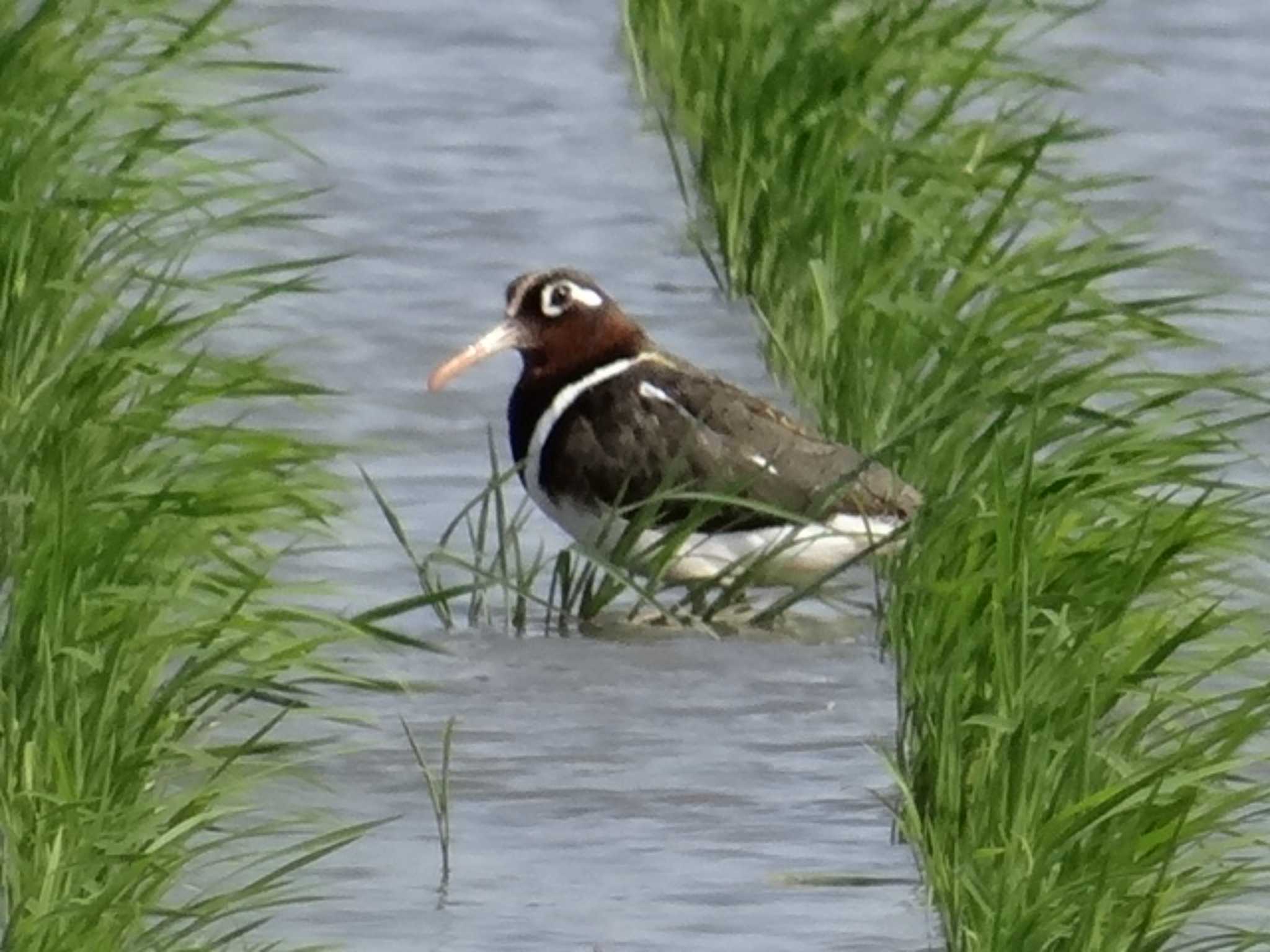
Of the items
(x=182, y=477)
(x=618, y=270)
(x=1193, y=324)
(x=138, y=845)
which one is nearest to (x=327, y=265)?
(x=618, y=270)

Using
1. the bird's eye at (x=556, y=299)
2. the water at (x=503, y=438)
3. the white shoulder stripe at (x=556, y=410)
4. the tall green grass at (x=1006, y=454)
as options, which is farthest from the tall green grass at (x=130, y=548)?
the tall green grass at (x=1006, y=454)

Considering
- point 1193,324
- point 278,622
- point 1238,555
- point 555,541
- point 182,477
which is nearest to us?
point 278,622

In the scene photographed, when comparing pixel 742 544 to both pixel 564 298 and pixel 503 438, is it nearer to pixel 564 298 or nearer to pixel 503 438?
pixel 564 298

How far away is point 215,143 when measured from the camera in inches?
383

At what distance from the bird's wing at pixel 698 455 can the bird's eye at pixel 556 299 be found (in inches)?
8.0

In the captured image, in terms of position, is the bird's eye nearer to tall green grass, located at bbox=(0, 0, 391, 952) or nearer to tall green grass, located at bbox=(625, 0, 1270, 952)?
tall green grass, located at bbox=(625, 0, 1270, 952)

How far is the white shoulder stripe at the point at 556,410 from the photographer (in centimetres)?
711

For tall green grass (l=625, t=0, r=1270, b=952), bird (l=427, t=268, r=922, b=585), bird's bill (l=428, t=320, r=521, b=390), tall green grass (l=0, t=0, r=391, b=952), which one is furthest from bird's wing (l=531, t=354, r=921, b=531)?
tall green grass (l=0, t=0, r=391, b=952)

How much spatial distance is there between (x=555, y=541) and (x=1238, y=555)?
127 cm

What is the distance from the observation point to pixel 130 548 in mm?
5312

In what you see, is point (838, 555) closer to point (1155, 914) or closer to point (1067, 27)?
point (1155, 914)

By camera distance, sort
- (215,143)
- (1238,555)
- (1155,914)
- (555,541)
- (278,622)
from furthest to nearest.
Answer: (215,143) → (555,541) → (1238,555) → (278,622) → (1155,914)

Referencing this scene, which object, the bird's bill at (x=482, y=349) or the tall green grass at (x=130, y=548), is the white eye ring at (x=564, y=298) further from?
the tall green grass at (x=130, y=548)

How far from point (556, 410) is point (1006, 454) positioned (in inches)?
64.9
